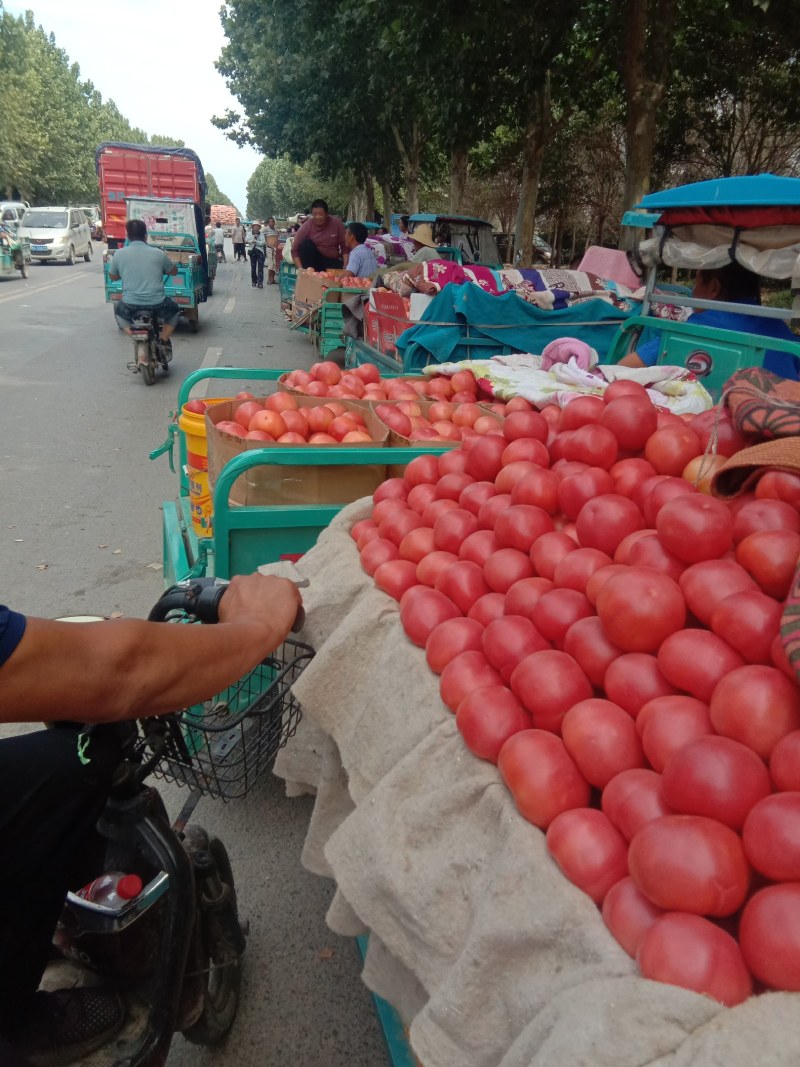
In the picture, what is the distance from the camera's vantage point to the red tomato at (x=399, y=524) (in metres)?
2.19

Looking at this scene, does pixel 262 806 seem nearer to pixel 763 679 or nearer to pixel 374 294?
pixel 763 679

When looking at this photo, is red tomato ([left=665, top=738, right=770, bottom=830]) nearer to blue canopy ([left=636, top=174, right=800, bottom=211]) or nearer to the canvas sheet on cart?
Answer: the canvas sheet on cart

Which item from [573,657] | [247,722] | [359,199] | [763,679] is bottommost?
[247,722]

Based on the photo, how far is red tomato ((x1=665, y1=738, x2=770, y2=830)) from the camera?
108 centimetres

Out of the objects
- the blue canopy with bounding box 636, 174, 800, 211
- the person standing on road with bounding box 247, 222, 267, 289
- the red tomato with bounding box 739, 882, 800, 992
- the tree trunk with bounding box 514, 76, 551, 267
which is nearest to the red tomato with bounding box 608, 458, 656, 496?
the red tomato with bounding box 739, 882, 800, 992

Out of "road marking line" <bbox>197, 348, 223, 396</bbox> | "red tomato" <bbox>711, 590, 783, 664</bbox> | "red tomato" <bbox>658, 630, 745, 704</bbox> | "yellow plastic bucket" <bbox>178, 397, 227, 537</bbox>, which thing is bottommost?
"road marking line" <bbox>197, 348, 223, 396</bbox>

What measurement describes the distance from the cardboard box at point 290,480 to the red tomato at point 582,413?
81cm

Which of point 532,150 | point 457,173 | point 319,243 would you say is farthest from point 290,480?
point 457,173

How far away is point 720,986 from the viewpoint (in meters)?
0.95

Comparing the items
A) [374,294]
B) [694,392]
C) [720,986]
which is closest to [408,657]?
[720,986]

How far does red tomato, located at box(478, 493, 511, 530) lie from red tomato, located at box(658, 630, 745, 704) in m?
0.74

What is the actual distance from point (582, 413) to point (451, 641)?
0.94 m

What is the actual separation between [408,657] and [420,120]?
19.4 meters

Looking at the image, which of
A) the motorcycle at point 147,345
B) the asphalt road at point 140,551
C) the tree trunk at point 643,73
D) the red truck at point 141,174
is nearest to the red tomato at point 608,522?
the asphalt road at point 140,551
